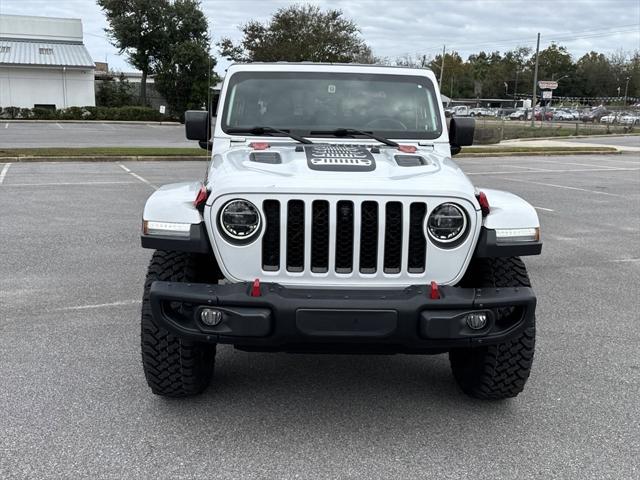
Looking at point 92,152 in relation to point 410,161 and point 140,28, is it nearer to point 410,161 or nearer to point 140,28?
point 410,161

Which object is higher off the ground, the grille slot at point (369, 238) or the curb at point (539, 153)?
the grille slot at point (369, 238)

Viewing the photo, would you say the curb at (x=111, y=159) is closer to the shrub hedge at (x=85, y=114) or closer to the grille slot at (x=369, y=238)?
the grille slot at (x=369, y=238)

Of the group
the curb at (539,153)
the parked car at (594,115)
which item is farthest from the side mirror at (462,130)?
the parked car at (594,115)

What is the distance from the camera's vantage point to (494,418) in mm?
3609

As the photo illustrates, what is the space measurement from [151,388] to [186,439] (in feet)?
1.52

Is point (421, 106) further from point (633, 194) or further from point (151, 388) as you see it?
point (633, 194)

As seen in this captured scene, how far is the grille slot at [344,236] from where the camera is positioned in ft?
10.4

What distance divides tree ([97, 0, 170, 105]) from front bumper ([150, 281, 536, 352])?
49.8 m

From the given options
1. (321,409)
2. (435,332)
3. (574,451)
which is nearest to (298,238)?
(435,332)

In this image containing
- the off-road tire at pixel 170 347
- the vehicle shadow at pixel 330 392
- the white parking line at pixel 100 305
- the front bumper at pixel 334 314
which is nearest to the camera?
the front bumper at pixel 334 314

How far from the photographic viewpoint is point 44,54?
46438 mm

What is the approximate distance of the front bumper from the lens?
300 cm

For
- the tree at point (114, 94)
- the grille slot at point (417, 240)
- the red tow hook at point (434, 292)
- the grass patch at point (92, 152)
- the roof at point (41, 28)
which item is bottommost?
the grass patch at point (92, 152)

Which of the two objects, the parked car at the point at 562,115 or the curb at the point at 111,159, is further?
the parked car at the point at 562,115
